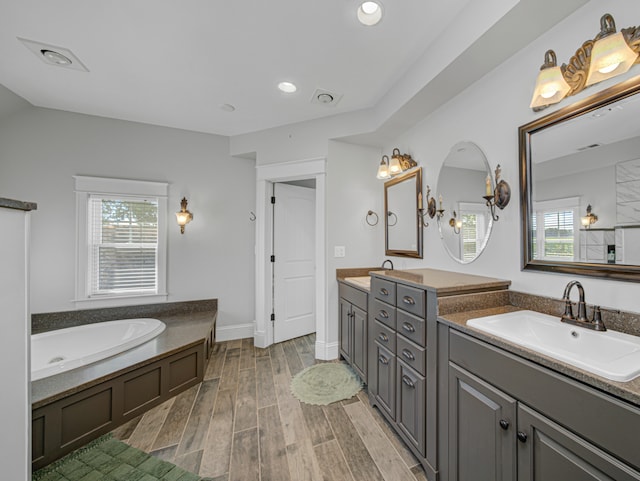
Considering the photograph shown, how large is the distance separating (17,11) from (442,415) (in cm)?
341

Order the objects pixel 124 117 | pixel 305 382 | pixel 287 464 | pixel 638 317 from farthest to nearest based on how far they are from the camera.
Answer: pixel 124 117 < pixel 305 382 < pixel 287 464 < pixel 638 317

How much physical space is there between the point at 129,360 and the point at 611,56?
3.36 meters

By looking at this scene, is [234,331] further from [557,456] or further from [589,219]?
[589,219]

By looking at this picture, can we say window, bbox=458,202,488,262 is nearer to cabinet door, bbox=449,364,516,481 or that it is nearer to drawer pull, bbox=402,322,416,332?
drawer pull, bbox=402,322,416,332

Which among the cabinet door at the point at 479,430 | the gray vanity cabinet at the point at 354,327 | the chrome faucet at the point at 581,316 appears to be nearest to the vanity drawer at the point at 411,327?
the cabinet door at the point at 479,430

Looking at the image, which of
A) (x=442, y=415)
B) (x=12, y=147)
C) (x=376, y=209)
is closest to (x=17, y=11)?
(x=12, y=147)

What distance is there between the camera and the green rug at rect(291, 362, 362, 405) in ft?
7.32

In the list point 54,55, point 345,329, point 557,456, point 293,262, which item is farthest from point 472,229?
point 54,55

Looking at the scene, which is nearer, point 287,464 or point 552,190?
point 552,190

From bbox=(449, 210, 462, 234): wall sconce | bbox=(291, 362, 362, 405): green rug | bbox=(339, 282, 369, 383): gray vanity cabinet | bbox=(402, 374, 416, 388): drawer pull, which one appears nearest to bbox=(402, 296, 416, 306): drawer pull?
bbox=(402, 374, 416, 388): drawer pull

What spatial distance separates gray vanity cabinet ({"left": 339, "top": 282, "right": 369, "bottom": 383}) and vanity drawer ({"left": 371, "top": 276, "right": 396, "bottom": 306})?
21cm

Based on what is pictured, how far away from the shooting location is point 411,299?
1.61m

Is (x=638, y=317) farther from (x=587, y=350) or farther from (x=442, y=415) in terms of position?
(x=442, y=415)

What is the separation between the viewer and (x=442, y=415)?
1.37 metres
